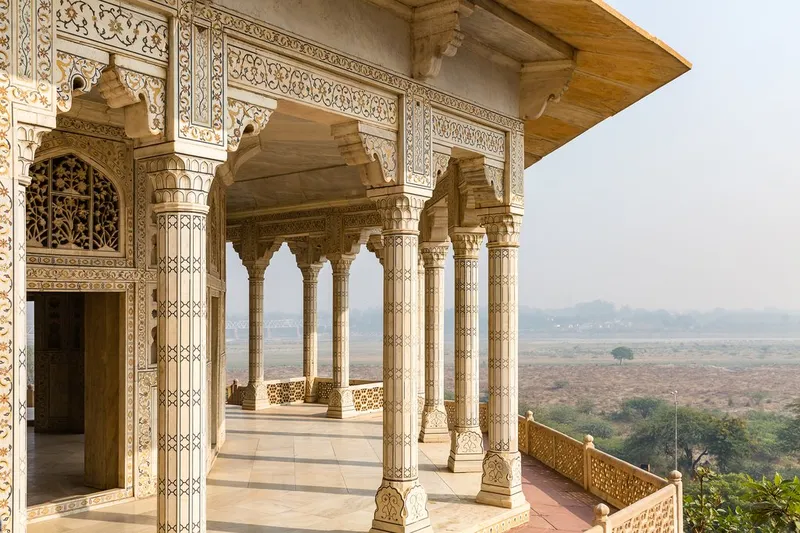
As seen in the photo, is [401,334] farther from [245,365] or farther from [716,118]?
[716,118]

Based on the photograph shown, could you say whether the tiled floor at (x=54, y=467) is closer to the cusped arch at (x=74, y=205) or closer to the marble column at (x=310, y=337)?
the cusped arch at (x=74, y=205)

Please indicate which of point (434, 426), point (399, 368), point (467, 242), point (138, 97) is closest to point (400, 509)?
point (399, 368)

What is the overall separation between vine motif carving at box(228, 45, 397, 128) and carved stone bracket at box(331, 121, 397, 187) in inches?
4.4

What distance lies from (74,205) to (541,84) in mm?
5156

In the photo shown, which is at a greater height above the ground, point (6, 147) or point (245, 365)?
point (6, 147)

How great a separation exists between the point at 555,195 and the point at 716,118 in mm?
17777

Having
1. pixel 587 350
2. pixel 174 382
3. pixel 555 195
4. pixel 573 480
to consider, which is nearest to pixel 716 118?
pixel 555 195

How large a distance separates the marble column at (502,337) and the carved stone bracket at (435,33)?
224 cm

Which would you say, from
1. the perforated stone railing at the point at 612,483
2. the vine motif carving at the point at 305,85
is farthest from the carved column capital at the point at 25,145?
the perforated stone railing at the point at 612,483

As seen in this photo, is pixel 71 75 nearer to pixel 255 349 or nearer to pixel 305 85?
pixel 305 85

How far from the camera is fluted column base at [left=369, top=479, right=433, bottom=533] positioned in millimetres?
6898

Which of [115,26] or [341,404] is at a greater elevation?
[115,26]

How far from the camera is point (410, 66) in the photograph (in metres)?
7.16

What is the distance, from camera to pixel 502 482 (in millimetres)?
8516
